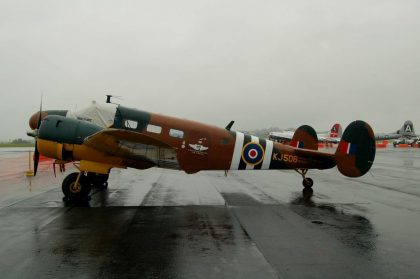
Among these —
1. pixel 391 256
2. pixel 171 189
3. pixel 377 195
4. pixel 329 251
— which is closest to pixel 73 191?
pixel 171 189

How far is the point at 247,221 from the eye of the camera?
789 cm

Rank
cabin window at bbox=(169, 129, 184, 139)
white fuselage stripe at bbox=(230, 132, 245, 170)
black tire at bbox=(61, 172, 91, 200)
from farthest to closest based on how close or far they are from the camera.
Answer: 1. white fuselage stripe at bbox=(230, 132, 245, 170)
2. cabin window at bbox=(169, 129, 184, 139)
3. black tire at bbox=(61, 172, 91, 200)

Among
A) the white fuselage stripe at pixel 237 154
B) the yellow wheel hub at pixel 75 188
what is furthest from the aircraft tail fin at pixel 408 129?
the yellow wheel hub at pixel 75 188

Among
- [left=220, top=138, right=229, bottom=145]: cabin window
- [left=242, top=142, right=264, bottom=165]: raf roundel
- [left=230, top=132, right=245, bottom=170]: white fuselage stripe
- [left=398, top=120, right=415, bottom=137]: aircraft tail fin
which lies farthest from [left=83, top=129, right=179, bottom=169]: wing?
[left=398, top=120, right=415, bottom=137]: aircraft tail fin

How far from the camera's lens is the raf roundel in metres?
11.9

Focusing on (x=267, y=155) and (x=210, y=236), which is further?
(x=267, y=155)

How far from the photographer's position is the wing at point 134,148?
374 inches

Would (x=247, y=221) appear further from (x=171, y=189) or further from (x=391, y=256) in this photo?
(x=171, y=189)

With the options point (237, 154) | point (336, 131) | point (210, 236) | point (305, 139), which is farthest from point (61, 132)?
point (336, 131)

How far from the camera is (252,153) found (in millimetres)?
11977

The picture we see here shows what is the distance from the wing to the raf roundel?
2.35m

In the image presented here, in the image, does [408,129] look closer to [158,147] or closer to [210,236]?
[158,147]

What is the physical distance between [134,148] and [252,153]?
4.01 meters

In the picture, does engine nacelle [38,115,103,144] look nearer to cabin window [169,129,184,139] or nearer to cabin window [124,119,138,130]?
cabin window [124,119,138,130]
